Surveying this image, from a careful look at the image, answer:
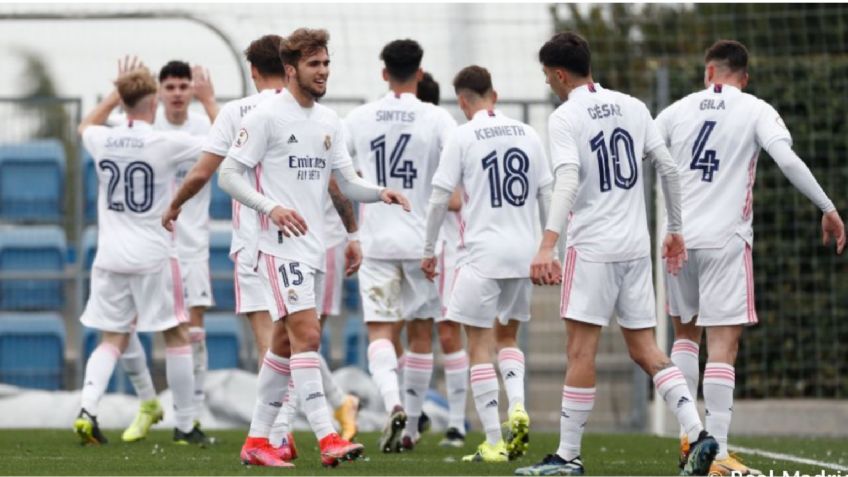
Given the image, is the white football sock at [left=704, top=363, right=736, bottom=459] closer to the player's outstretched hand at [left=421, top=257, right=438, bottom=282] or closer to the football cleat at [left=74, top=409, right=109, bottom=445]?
the player's outstretched hand at [left=421, top=257, right=438, bottom=282]

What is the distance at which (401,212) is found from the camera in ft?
34.8

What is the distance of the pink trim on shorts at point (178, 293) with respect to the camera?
1109 cm

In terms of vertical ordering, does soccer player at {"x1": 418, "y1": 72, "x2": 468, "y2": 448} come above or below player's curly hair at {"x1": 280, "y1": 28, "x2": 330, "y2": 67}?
below

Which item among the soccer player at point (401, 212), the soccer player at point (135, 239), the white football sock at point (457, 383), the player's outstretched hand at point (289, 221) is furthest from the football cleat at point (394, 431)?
the player's outstretched hand at point (289, 221)

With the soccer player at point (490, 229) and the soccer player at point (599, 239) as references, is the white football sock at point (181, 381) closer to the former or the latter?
the soccer player at point (490, 229)

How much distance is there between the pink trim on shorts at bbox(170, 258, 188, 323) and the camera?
1109cm

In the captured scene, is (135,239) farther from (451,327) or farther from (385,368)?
(451,327)

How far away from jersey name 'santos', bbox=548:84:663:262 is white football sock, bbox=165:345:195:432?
3759 mm

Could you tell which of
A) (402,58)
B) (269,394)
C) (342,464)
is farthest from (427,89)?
(269,394)

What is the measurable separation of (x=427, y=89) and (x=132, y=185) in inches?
83.7

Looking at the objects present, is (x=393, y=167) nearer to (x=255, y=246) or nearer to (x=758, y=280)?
(x=255, y=246)

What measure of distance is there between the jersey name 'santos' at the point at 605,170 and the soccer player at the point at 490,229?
4.65 ft

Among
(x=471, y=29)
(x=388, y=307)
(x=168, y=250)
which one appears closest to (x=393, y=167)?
(x=388, y=307)

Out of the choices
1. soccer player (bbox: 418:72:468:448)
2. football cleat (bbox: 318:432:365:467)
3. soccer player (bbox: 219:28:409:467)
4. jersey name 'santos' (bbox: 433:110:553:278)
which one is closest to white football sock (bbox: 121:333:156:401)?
soccer player (bbox: 418:72:468:448)
